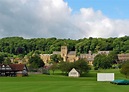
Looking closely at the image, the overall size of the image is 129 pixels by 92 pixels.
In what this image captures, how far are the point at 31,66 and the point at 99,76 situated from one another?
243 feet

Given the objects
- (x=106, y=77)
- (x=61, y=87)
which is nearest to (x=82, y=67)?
(x=106, y=77)

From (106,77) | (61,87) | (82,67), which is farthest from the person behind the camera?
(82,67)

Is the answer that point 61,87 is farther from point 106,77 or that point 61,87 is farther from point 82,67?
point 82,67

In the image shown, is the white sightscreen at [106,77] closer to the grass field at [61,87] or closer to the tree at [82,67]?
the grass field at [61,87]

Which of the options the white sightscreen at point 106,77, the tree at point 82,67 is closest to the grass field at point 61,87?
the white sightscreen at point 106,77

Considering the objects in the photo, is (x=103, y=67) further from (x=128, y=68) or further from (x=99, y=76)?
(x=99, y=76)

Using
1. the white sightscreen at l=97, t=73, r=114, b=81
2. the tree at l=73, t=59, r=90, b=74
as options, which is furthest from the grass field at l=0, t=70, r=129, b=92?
the tree at l=73, t=59, r=90, b=74

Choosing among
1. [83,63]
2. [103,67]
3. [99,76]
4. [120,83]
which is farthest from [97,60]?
[120,83]

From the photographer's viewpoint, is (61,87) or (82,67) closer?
(61,87)

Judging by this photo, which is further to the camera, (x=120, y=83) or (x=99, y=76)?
(x=99, y=76)

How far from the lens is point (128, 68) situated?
97812 millimetres

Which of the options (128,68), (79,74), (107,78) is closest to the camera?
(107,78)

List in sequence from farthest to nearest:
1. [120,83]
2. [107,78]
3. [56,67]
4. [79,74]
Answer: [56,67] < [79,74] < [107,78] < [120,83]

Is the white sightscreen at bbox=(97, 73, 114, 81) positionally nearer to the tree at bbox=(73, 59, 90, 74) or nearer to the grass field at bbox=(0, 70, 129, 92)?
the grass field at bbox=(0, 70, 129, 92)
